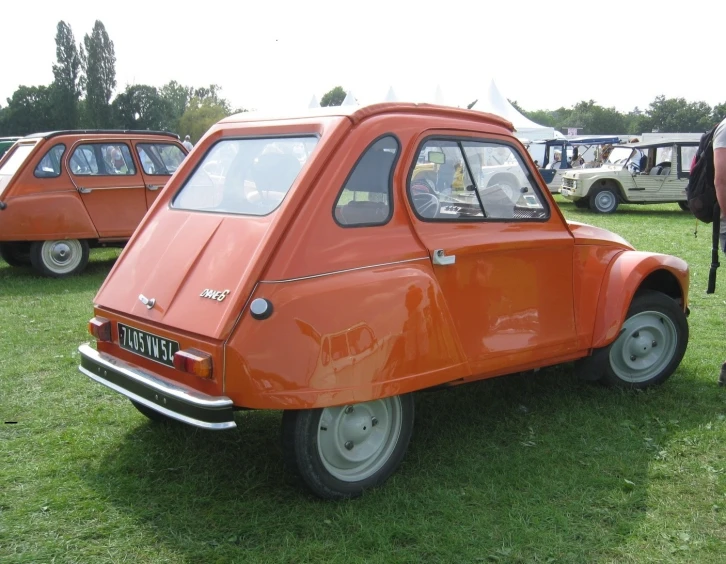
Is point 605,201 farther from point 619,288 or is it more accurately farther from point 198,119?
point 198,119

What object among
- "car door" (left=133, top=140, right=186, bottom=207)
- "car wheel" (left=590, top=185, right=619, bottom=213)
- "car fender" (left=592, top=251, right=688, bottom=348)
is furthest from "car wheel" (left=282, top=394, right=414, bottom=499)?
"car wheel" (left=590, top=185, right=619, bottom=213)

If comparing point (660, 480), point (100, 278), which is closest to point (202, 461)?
point (660, 480)

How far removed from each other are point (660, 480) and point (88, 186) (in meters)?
8.45

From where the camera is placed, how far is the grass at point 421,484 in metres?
3.25

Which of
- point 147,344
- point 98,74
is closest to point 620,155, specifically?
point 147,344

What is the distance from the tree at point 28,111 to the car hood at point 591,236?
74.3 m

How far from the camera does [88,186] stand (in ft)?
32.4

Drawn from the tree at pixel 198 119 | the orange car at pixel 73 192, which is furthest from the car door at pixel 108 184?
the tree at pixel 198 119

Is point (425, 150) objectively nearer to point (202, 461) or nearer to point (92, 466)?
point (202, 461)

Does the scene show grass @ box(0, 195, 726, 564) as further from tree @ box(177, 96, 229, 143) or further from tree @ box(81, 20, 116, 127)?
tree @ box(81, 20, 116, 127)

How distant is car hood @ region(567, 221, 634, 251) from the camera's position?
459cm

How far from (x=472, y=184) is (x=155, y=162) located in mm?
7482

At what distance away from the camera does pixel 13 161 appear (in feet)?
32.7

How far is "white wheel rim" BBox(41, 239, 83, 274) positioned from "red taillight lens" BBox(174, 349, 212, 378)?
7432 mm
